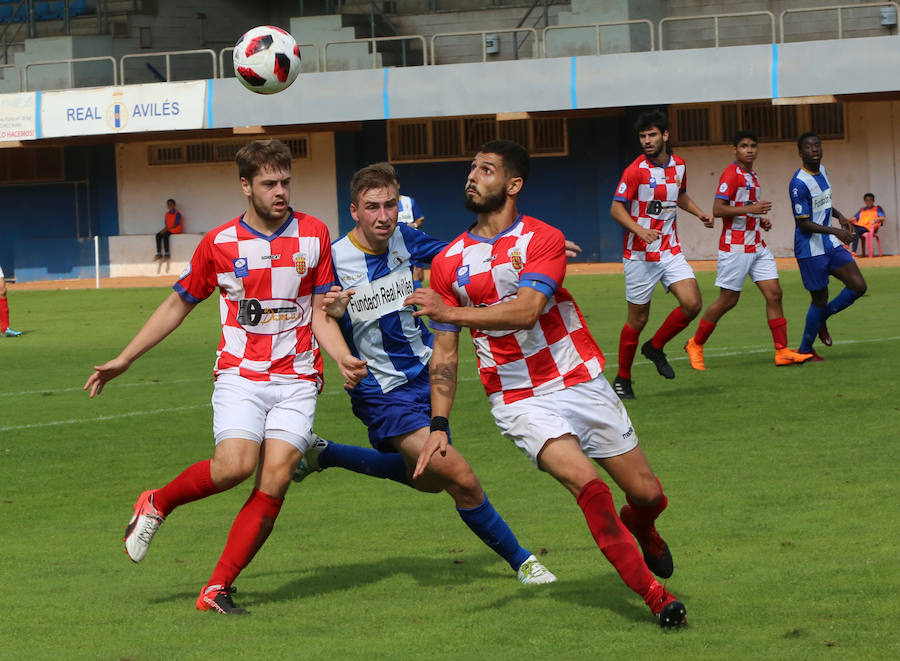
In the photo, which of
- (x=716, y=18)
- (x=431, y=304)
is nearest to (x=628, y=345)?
(x=431, y=304)

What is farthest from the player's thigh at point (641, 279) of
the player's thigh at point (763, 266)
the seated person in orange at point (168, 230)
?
the seated person in orange at point (168, 230)

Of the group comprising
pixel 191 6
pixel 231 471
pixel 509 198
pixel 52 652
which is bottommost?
pixel 52 652

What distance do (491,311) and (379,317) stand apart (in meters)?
1.26

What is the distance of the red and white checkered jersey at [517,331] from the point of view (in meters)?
5.57

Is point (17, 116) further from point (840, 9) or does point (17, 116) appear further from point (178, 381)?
point (178, 381)

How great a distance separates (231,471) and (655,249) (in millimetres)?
6712

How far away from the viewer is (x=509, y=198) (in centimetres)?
570

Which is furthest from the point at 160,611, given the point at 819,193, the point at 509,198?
the point at 819,193

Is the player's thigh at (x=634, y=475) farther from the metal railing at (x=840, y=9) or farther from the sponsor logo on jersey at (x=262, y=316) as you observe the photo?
the metal railing at (x=840, y=9)

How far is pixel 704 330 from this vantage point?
13.0m

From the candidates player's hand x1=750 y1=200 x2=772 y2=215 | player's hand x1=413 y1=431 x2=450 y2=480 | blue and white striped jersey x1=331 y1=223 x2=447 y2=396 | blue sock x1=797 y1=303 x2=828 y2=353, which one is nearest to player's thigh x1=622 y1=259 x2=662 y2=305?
player's hand x1=750 y1=200 x2=772 y2=215

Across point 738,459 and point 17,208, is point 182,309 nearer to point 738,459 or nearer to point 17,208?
point 738,459

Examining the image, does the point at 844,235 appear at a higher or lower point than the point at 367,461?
higher

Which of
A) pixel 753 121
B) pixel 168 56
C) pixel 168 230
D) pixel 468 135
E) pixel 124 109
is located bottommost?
pixel 168 230
